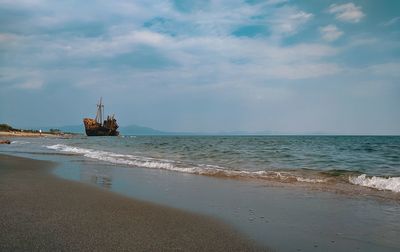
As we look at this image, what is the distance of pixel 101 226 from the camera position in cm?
571

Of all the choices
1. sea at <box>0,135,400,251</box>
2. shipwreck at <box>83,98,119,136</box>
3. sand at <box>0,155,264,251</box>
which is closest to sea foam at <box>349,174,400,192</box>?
sea at <box>0,135,400,251</box>

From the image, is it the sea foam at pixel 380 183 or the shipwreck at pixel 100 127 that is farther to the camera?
the shipwreck at pixel 100 127

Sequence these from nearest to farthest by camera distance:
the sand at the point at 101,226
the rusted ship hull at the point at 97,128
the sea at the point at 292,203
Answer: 1. the sand at the point at 101,226
2. the sea at the point at 292,203
3. the rusted ship hull at the point at 97,128

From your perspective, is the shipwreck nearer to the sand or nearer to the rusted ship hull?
the rusted ship hull

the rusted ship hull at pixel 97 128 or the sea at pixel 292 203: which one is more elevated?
the rusted ship hull at pixel 97 128

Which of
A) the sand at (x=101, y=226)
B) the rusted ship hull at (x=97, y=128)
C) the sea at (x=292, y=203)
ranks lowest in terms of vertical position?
the sea at (x=292, y=203)

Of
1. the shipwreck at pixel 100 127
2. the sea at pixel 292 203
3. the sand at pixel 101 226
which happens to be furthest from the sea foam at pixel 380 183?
the shipwreck at pixel 100 127

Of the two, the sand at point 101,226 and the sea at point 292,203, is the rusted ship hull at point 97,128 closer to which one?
the sea at point 292,203

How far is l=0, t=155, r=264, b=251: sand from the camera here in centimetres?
479

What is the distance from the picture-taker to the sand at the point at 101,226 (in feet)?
15.7

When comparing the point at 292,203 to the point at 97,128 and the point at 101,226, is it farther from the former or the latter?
the point at 97,128

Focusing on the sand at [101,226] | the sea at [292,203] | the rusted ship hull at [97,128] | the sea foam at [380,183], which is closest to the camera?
the sand at [101,226]

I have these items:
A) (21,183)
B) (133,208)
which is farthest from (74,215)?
(21,183)

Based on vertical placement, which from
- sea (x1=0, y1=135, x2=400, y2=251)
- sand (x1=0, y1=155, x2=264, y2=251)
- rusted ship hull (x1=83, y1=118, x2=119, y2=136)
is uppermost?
rusted ship hull (x1=83, y1=118, x2=119, y2=136)
